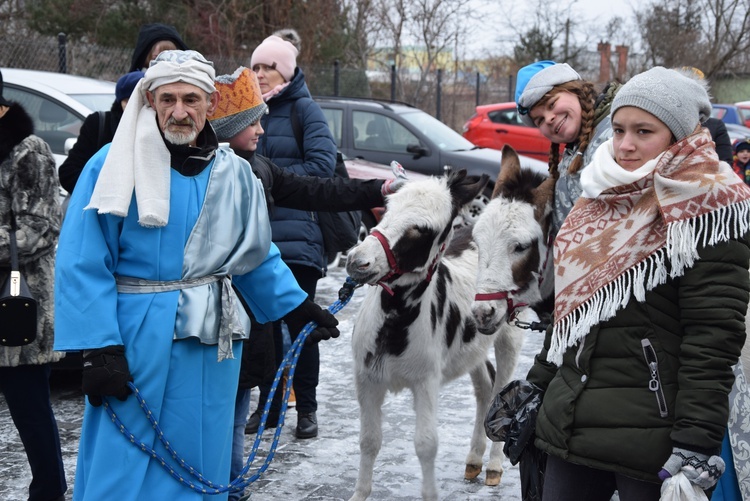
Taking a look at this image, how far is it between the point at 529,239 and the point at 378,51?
2133 centimetres

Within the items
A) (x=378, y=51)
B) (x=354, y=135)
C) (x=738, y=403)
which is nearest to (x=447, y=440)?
(x=738, y=403)

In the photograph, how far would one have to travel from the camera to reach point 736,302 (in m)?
2.36

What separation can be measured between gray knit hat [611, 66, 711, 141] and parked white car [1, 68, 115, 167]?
22.3 feet

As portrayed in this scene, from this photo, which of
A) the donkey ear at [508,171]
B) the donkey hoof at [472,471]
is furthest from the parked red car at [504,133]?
the donkey ear at [508,171]

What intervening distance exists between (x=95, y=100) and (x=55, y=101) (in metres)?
0.36

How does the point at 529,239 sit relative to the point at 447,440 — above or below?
above

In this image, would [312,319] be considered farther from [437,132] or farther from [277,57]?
[437,132]

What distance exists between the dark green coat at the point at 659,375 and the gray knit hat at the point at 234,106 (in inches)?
78.9

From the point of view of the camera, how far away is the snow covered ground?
4.74 m

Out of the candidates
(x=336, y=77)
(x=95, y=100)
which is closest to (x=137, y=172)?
(x=95, y=100)

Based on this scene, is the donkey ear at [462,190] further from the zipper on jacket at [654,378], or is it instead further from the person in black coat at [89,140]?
the zipper on jacket at [654,378]

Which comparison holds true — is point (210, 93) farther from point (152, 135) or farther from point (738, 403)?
point (738, 403)

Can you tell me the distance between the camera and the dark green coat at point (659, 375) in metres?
2.35

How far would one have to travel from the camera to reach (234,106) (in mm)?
4066
